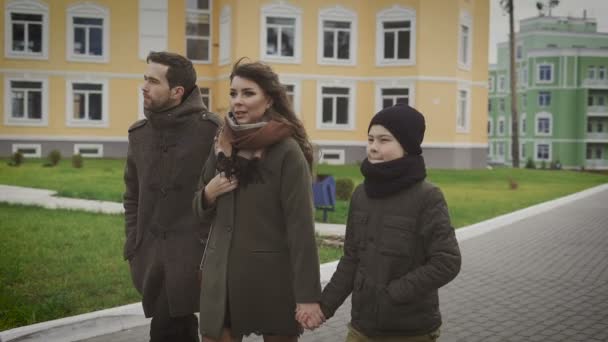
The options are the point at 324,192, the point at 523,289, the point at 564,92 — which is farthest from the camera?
the point at 564,92

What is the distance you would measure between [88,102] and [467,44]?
60.1 feet

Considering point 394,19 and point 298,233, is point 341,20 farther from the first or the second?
point 298,233

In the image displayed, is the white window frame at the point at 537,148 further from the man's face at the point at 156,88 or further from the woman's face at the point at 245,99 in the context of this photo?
the woman's face at the point at 245,99

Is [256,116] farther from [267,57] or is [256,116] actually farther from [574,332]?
[267,57]

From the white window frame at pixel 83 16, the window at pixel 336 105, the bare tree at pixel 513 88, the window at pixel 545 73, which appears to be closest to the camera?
the white window frame at pixel 83 16

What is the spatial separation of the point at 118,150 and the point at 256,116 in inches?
1290

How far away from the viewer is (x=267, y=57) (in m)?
35.0

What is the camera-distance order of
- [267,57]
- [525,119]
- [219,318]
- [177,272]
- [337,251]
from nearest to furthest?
1. [219,318]
2. [177,272]
3. [337,251]
4. [267,57]
5. [525,119]

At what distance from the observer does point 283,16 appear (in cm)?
3525

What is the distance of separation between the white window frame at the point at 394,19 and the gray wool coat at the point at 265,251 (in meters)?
32.2

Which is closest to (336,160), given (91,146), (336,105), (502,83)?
(336,105)

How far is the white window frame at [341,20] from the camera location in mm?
35719

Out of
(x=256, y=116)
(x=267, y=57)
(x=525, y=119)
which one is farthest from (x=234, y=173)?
(x=525, y=119)

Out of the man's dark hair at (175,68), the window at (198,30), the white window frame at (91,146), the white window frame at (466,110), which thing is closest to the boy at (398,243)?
the man's dark hair at (175,68)
